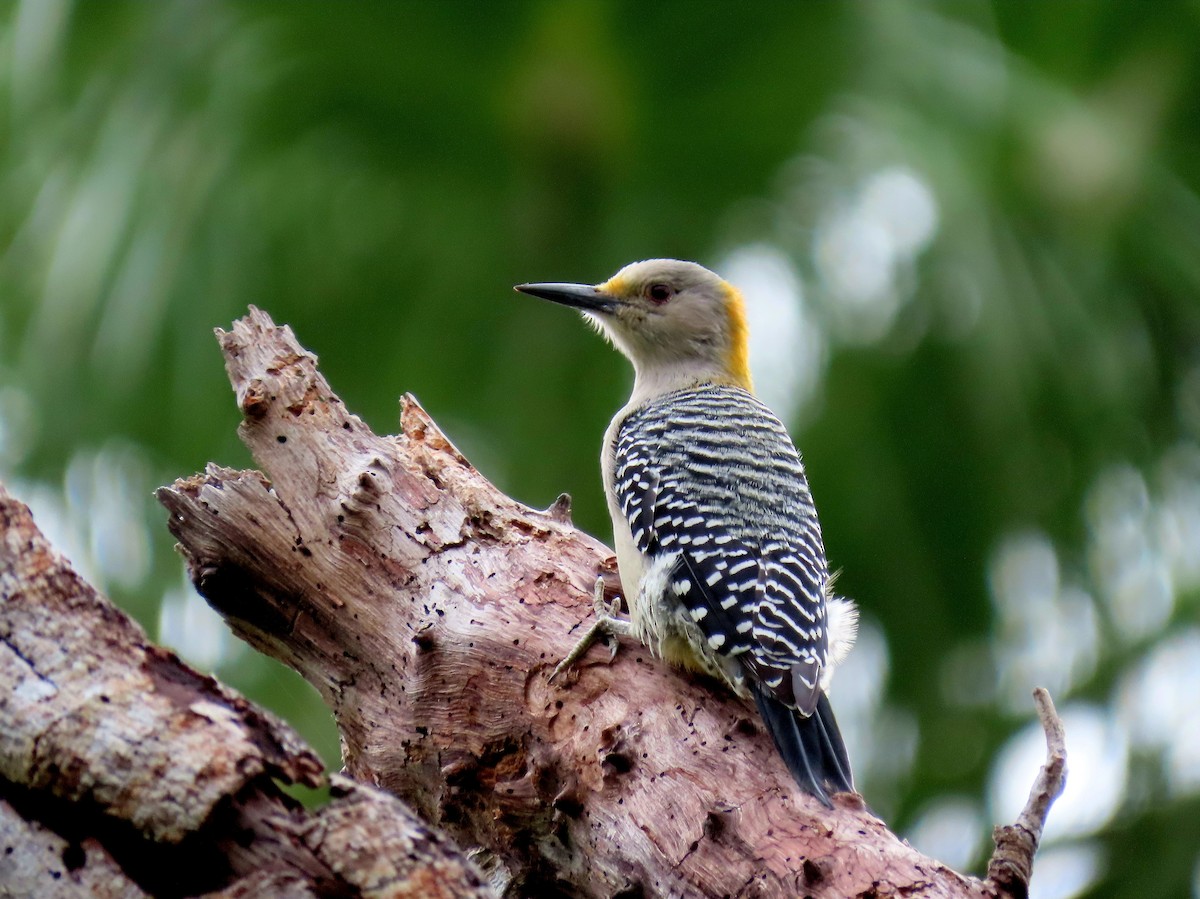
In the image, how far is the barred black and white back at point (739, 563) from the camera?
3.76m

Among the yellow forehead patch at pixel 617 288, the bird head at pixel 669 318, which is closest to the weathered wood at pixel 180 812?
the bird head at pixel 669 318

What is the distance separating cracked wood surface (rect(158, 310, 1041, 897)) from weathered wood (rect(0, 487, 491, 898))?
1.01 m

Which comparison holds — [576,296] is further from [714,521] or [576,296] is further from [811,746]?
[811,746]

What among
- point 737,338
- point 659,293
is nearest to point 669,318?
point 659,293

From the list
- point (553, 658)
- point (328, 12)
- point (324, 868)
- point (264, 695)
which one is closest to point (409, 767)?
point (553, 658)

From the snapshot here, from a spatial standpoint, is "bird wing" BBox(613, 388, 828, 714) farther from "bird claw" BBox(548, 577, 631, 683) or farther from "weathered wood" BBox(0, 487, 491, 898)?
"weathered wood" BBox(0, 487, 491, 898)

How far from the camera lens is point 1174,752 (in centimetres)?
878

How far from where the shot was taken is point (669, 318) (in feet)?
19.5

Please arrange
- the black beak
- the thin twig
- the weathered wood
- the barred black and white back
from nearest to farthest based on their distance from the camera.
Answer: the weathered wood, the thin twig, the barred black and white back, the black beak

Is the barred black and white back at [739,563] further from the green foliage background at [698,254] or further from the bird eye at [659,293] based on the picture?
the green foliage background at [698,254]

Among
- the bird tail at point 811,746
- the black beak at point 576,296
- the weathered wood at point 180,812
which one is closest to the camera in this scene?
the weathered wood at point 180,812

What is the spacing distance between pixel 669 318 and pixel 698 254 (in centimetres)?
442

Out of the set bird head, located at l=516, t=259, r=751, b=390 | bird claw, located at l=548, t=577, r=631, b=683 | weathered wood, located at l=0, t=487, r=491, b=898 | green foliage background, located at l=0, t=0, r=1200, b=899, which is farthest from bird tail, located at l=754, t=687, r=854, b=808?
green foliage background, located at l=0, t=0, r=1200, b=899

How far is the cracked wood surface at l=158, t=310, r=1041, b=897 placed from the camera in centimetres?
351
